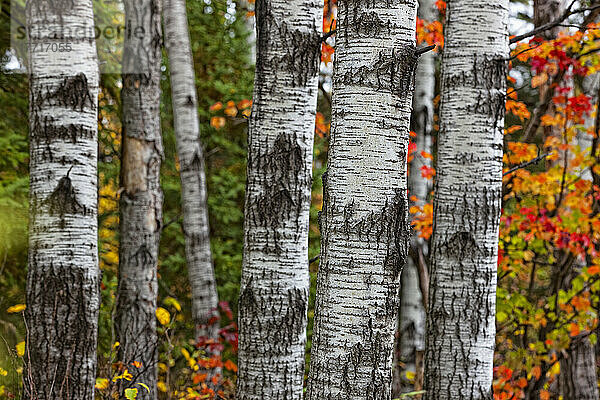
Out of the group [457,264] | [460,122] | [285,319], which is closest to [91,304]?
[285,319]

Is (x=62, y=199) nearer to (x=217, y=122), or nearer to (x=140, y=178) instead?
(x=140, y=178)

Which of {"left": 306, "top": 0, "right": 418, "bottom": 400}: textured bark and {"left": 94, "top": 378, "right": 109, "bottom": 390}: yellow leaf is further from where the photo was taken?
{"left": 94, "top": 378, "right": 109, "bottom": 390}: yellow leaf

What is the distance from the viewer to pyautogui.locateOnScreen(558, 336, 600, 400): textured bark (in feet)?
20.3

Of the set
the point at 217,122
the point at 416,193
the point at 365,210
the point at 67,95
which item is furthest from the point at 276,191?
the point at 217,122

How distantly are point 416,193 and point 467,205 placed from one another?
102 inches

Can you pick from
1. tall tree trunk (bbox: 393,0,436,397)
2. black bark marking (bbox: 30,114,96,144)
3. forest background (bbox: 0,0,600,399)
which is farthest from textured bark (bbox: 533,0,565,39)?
black bark marking (bbox: 30,114,96,144)

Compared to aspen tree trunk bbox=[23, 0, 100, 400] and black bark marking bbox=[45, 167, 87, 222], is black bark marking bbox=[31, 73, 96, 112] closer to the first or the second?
aspen tree trunk bbox=[23, 0, 100, 400]

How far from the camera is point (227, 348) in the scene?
25.6ft

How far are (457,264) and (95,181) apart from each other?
6.55ft

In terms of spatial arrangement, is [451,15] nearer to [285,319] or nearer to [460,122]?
[460,122]

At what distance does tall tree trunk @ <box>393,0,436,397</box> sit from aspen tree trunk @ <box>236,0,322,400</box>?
2562 millimetres

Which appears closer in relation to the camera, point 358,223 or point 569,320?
point 358,223

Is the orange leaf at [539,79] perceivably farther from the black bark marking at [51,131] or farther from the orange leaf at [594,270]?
the black bark marking at [51,131]

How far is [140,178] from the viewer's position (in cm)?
522
